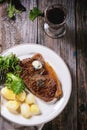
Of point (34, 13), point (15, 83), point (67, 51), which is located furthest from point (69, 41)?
point (15, 83)

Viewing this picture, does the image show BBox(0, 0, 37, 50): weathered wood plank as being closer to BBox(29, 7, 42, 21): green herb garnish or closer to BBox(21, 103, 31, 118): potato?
BBox(29, 7, 42, 21): green herb garnish

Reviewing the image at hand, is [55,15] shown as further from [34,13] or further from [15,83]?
[15,83]

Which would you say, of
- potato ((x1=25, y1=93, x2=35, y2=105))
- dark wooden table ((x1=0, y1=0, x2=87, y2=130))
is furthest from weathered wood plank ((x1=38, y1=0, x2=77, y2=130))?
potato ((x1=25, y1=93, x2=35, y2=105))

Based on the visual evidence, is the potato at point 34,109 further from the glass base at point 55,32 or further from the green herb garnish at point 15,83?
the glass base at point 55,32

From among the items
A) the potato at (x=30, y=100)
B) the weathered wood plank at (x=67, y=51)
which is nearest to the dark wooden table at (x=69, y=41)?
the weathered wood plank at (x=67, y=51)

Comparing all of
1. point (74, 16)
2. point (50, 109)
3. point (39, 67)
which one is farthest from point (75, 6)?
point (50, 109)

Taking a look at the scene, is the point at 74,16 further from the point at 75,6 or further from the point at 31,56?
the point at 31,56
